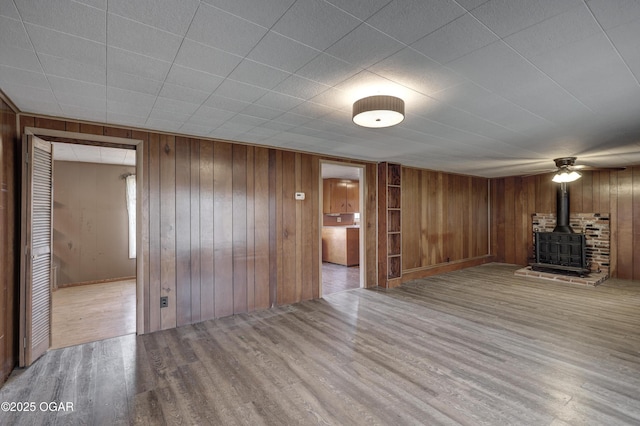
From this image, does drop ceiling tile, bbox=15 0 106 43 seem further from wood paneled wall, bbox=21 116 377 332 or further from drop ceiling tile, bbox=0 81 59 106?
wood paneled wall, bbox=21 116 377 332

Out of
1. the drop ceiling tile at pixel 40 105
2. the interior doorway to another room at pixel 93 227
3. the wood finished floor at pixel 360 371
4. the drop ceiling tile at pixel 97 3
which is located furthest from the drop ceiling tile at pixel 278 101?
the interior doorway to another room at pixel 93 227

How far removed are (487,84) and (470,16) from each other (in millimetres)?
876

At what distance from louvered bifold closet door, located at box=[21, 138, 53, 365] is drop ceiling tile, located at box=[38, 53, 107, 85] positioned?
1116mm

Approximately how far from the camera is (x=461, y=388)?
2.21m

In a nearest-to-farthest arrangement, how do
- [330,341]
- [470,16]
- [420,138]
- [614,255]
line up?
1. [470,16]
2. [330,341]
3. [420,138]
4. [614,255]

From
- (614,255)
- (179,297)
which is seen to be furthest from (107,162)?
(614,255)

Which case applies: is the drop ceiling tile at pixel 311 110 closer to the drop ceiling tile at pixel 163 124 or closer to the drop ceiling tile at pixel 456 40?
the drop ceiling tile at pixel 456 40

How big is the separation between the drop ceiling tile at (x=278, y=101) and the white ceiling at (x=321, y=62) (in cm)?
2

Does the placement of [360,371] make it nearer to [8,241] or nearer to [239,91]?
[239,91]

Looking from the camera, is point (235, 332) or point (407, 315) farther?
point (407, 315)

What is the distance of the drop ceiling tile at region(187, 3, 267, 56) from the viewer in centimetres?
139

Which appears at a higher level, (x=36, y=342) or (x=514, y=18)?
(x=514, y=18)

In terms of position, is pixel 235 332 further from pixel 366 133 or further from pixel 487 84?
pixel 487 84

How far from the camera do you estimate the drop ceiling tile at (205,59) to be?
65.5 inches
